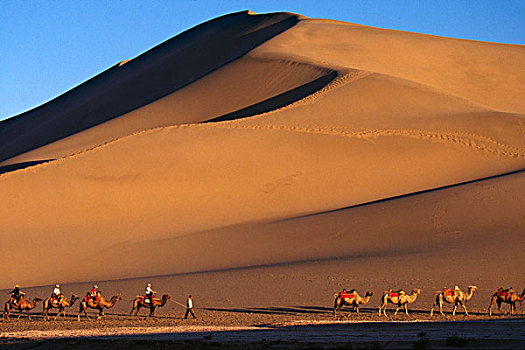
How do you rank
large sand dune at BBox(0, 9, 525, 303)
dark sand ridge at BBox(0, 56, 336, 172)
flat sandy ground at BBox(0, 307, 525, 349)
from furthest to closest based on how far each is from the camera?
dark sand ridge at BBox(0, 56, 336, 172)
large sand dune at BBox(0, 9, 525, 303)
flat sandy ground at BBox(0, 307, 525, 349)

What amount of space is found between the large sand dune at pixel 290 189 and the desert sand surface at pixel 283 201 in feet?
0.30

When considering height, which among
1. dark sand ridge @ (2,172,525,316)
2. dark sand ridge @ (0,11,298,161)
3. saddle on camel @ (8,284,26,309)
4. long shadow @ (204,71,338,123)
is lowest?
saddle on camel @ (8,284,26,309)

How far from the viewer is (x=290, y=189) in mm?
38469

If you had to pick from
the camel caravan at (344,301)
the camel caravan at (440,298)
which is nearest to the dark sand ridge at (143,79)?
the camel caravan at (344,301)

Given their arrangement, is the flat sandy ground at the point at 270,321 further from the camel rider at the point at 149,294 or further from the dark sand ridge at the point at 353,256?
the camel rider at the point at 149,294

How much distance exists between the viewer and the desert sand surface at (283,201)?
1074 inches

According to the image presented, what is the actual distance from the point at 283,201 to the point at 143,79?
146 feet

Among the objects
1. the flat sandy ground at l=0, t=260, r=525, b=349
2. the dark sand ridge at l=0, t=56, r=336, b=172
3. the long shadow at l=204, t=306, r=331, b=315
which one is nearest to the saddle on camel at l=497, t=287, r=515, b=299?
the flat sandy ground at l=0, t=260, r=525, b=349

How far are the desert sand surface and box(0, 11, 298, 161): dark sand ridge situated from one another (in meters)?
8.71

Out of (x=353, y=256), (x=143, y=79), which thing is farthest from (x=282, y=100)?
(x=143, y=79)

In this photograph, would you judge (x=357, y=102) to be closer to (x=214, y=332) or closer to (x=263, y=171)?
(x=263, y=171)

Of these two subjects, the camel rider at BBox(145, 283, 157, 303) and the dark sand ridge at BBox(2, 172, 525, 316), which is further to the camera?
the dark sand ridge at BBox(2, 172, 525, 316)

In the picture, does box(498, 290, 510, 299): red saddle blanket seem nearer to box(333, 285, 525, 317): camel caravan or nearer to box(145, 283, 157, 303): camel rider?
box(333, 285, 525, 317): camel caravan

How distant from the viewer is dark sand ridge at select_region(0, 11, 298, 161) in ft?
232
